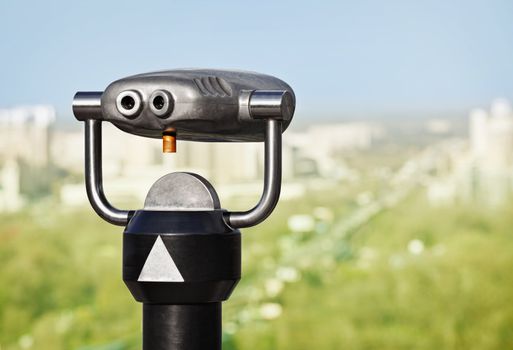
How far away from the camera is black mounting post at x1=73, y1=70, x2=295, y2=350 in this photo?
0.74 meters

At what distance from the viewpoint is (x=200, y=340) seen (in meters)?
0.76

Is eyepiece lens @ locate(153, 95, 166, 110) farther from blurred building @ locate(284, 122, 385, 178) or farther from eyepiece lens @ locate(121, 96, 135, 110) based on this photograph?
blurred building @ locate(284, 122, 385, 178)

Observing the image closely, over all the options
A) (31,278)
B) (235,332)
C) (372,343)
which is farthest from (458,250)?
(31,278)

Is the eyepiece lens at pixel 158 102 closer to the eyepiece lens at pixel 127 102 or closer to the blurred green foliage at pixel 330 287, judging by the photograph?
the eyepiece lens at pixel 127 102

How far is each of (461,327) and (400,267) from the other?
0.87 feet

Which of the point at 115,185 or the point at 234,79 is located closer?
the point at 234,79

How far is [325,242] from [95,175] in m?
2.27

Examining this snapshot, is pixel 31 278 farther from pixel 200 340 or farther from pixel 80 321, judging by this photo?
pixel 200 340

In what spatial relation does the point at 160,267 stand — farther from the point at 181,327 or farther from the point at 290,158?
the point at 290,158

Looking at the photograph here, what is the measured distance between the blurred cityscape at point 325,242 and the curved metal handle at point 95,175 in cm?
209

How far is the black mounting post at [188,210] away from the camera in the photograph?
2.42ft

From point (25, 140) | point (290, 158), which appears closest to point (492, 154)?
point (290, 158)

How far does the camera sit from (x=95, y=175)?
2.67ft

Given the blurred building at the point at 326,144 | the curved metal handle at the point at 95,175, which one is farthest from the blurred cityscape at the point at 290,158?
the curved metal handle at the point at 95,175
